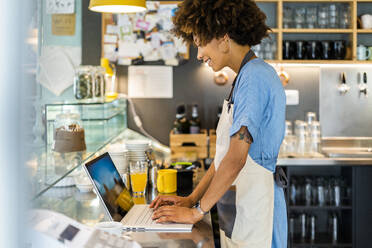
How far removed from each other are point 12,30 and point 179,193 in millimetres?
1877

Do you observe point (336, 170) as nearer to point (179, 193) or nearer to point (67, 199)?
point (179, 193)

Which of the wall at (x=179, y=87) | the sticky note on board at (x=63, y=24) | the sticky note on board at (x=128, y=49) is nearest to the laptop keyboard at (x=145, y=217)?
the wall at (x=179, y=87)

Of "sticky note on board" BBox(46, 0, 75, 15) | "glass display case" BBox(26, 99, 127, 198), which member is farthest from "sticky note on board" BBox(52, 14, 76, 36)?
"glass display case" BBox(26, 99, 127, 198)

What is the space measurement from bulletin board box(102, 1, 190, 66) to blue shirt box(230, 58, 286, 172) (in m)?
2.58

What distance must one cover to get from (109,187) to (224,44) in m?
0.67

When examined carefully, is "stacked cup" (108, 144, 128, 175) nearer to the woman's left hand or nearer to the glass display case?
the glass display case

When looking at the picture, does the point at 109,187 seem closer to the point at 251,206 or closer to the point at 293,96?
the point at 251,206

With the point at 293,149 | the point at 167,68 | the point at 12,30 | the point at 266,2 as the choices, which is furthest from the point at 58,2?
the point at 12,30

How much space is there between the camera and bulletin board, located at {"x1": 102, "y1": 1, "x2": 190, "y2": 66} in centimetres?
402

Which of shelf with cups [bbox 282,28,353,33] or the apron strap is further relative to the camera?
shelf with cups [bbox 282,28,353,33]

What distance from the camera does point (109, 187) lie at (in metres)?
1.64

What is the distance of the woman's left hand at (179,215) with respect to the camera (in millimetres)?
1515

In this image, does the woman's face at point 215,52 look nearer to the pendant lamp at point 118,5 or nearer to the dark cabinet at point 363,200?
the pendant lamp at point 118,5

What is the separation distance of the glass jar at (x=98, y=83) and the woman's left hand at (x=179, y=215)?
59.4 inches
